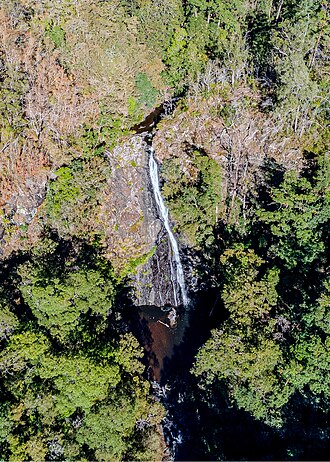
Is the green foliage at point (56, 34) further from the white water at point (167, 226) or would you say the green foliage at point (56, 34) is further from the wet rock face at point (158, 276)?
the wet rock face at point (158, 276)

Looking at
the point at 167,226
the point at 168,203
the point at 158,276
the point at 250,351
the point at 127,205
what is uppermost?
the point at 127,205

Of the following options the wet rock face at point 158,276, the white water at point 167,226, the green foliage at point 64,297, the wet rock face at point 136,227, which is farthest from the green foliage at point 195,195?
the green foliage at point 64,297

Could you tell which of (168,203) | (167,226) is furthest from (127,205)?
(167,226)

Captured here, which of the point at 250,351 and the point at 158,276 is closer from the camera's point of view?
the point at 250,351

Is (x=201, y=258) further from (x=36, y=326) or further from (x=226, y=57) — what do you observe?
(x=226, y=57)

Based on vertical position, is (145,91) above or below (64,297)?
above

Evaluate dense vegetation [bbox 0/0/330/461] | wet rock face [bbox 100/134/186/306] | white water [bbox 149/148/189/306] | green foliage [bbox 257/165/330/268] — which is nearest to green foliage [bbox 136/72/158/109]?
dense vegetation [bbox 0/0/330/461]

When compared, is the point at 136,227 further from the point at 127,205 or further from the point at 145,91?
the point at 145,91

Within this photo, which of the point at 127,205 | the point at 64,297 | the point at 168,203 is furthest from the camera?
the point at 127,205

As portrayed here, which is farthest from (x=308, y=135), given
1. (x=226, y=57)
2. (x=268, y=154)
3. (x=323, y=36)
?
(x=226, y=57)
